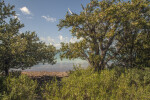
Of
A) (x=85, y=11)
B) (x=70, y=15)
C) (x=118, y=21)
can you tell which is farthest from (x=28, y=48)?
(x=118, y=21)

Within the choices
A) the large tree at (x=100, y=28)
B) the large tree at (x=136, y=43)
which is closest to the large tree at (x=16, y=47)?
the large tree at (x=100, y=28)

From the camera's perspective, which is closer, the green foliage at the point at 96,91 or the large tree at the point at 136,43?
the green foliage at the point at 96,91

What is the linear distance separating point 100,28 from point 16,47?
29.3 ft

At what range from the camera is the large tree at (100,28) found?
1195cm

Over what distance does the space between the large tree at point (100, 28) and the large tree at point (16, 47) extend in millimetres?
2258

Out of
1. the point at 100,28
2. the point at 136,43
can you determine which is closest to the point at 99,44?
the point at 100,28

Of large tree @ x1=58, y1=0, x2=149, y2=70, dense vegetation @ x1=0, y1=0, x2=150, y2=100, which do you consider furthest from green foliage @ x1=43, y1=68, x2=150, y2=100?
large tree @ x1=58, y1=0, x2=149, y2=70

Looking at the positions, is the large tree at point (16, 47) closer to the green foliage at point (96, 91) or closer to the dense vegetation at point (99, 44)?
the dense vegetation at point (99, 44)

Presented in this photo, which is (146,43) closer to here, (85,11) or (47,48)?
(85,11)

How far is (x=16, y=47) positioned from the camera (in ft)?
33.5

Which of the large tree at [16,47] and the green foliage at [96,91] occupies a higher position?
the large tree at [16,47]

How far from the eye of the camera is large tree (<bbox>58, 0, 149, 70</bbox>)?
39.2ft

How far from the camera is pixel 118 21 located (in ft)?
41.3

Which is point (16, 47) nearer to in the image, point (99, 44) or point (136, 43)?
point (99, 44)
